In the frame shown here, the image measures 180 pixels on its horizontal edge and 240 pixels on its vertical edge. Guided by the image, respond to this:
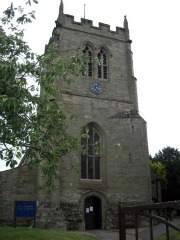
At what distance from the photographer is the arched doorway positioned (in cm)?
2467

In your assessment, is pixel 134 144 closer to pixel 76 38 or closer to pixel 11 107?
pixel 76 38

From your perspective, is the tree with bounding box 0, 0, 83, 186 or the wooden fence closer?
the wooden fence

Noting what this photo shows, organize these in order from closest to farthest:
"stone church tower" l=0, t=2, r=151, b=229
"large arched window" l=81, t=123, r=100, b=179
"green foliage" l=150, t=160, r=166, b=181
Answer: "stone church tower" l=0, t=2, r=151, b=229 → "large arched window" l=81, t=123, r=100, b=179 → "green foliage" l=150, t=160, r=166, b=181

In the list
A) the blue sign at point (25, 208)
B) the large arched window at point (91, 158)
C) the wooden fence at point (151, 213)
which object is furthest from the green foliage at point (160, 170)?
the wooden fence at point (151, 213)

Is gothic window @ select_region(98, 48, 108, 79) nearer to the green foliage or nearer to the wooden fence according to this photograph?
the green foliage

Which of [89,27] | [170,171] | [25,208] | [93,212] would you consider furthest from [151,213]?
[170,171]

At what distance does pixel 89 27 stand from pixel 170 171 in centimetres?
1906

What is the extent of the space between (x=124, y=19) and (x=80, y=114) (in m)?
12.3

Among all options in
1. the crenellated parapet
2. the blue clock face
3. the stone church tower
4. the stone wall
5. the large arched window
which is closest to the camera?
the stone wall

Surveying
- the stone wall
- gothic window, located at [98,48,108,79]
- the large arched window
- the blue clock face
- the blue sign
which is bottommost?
the blue sign

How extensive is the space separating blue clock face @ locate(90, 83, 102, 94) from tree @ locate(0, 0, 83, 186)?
15169 millimetres

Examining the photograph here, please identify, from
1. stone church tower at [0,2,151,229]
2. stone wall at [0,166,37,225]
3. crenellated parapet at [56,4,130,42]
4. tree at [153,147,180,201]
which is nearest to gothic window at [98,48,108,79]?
stone church tower at [0,2,151,229]

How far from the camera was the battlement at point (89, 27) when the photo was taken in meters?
29.8

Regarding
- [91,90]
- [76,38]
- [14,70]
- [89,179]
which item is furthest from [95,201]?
[14,70]
